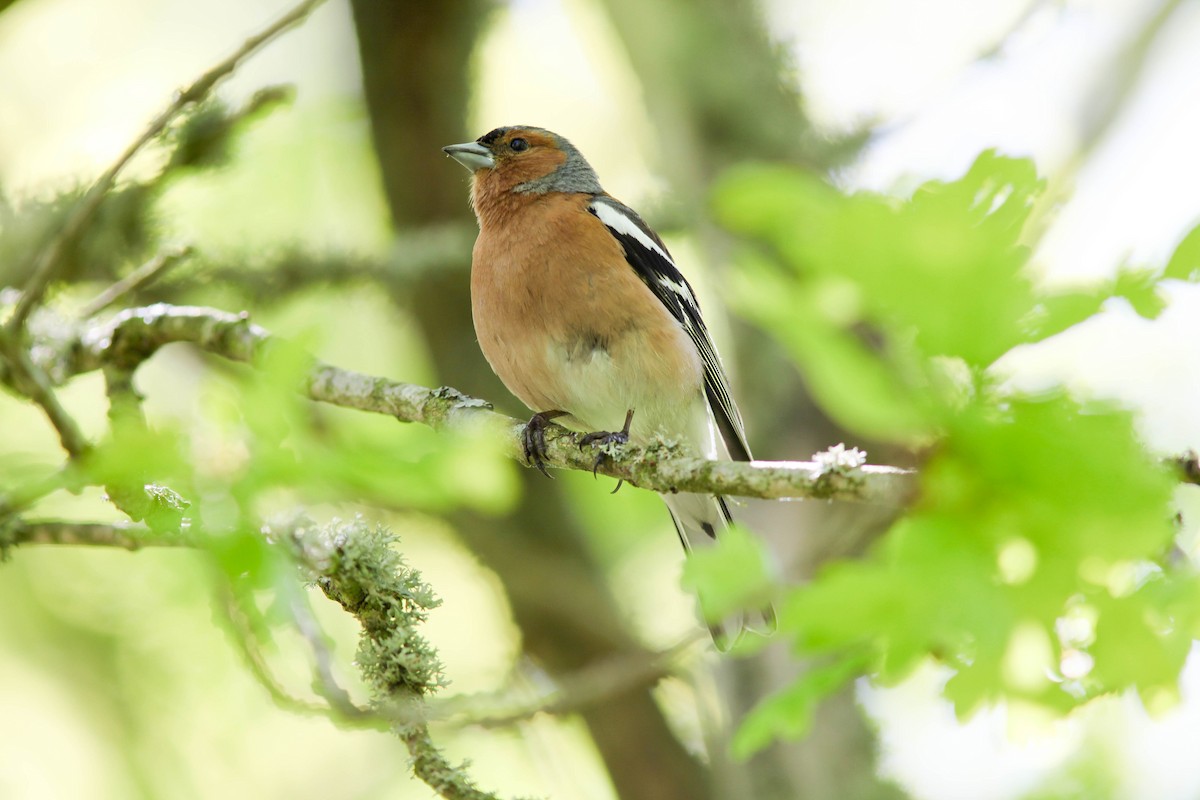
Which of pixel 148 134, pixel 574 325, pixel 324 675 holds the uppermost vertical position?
pixel 574 325

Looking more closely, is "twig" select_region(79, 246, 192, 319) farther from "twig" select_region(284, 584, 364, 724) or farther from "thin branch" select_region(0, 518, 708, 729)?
"twig" select_region(284, 584, 364, 724)

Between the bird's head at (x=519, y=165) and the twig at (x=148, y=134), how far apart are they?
2245 mm

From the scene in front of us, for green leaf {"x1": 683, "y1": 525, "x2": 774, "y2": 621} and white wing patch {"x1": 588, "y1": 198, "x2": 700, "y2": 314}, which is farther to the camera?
white wing patch {"x1": 588, "y1": 198, "x2": 700, "y2": 314}

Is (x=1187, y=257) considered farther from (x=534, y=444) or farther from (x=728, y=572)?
(x=534, y=444)

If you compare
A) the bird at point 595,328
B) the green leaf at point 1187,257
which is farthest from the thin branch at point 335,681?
the green leaf at point 1187,257

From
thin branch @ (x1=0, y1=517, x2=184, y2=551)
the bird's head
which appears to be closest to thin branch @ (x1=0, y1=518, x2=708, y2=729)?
thin branch @ (x1=0, y1=517, x2=184, y2=551)

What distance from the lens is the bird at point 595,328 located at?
4.94 m

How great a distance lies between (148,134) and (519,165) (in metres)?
2.68

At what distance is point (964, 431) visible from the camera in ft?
Result: 4.66

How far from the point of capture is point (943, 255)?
4.12 feet

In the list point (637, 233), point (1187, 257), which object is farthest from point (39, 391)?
point (1187, 257)

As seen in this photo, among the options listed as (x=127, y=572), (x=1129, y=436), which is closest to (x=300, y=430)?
(x=1129, y=436)

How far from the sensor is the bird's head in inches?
230

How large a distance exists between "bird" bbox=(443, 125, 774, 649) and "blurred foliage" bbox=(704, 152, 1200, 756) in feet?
9.55
